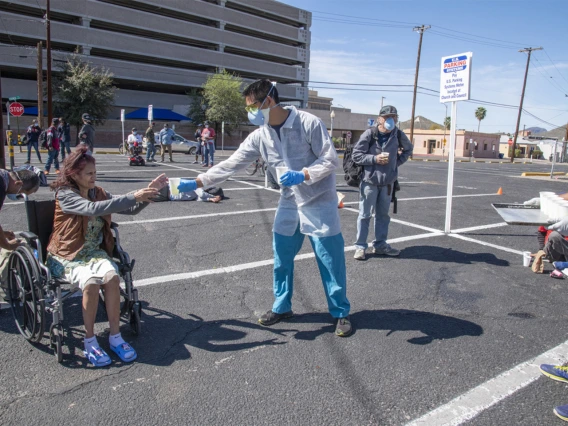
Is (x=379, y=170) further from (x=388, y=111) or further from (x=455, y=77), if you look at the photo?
(x=455, y=77)

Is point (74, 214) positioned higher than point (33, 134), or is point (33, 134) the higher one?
point (33, 134)

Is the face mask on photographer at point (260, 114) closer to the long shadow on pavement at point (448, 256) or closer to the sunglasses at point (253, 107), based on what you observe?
the sunglasses at point (253, 107)

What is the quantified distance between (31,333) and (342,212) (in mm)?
6635

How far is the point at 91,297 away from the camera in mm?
3074

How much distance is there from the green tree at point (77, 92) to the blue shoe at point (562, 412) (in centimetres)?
4310

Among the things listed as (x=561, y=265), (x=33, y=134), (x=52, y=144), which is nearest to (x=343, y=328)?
(x=561, y=265)

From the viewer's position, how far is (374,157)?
18.7ft

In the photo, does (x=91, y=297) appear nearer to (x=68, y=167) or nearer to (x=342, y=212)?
(x=68, y=167)

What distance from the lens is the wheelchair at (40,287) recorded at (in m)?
3.07

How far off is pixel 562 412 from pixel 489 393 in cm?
40

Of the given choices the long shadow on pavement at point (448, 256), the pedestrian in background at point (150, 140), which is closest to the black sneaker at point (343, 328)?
the long shadow on pavement at point (448, 256)

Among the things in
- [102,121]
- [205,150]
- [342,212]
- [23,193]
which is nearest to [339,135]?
[102,121]

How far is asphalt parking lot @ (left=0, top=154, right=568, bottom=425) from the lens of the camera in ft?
8.63

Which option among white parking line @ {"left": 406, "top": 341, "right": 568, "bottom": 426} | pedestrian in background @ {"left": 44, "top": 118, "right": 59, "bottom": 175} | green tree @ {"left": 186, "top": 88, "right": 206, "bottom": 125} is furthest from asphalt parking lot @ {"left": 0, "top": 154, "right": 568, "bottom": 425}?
green tree @ {"left": 186, "top": 88, "right": 206, "bottom": 125}
